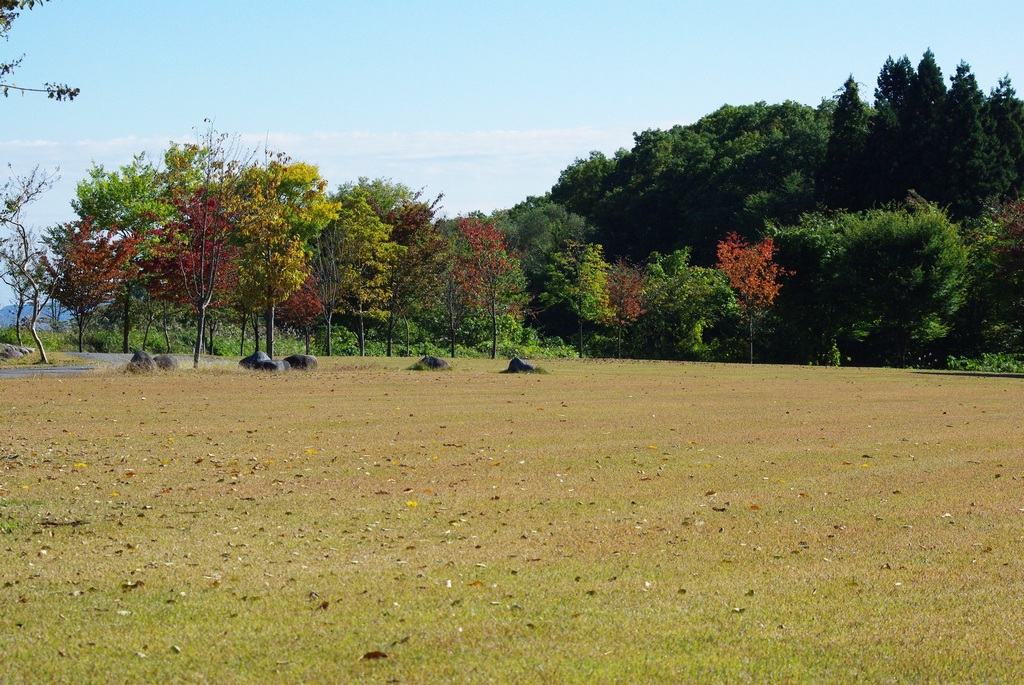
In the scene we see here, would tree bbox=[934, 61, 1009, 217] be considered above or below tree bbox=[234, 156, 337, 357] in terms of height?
above

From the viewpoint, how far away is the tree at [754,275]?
42.5 metres

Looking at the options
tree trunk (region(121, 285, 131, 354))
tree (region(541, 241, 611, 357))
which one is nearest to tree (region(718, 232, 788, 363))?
tree (region(541, 241, 611, 357))

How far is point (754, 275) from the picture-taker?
140 feet

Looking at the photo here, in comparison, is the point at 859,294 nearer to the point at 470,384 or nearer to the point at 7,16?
the point at 470,384

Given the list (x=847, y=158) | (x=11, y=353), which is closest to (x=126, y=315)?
(x=11, y=353)

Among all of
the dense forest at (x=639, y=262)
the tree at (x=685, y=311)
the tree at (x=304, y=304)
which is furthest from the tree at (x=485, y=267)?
the tree at (x=685, y=311)

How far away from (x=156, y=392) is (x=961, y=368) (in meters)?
29.0

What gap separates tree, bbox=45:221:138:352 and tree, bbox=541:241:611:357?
67.2 ft

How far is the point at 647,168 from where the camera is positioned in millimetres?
71938

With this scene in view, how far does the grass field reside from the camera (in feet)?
17.7

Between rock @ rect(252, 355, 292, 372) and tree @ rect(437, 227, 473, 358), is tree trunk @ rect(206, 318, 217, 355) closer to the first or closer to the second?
tree @ rect(437, 227, 473, 358)

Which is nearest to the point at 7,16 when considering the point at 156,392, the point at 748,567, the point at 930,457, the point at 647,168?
the point at 748,567

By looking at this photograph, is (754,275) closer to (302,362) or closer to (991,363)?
(991,363)

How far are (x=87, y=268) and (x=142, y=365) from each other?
12.6 metres
